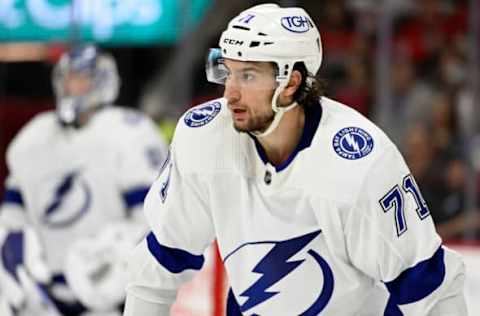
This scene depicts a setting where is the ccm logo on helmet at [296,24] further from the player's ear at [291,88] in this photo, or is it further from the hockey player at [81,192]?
the hockey player at [81,192]

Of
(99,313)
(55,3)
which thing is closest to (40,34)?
(55,3)

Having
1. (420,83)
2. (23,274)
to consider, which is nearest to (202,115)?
(23,274)

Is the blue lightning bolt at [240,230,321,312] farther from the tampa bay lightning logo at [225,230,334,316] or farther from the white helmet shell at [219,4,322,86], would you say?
the white helmet shell at [219,4,322,86]

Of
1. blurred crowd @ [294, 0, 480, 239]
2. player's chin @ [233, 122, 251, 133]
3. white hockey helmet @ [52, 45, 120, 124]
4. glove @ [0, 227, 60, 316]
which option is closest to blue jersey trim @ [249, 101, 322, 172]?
player's chin @ [233, 122, 251, 133]

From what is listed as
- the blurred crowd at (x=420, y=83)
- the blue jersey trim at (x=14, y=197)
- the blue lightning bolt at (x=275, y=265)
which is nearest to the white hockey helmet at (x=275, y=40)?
the blue lightning bolt at (x=275, y=265)

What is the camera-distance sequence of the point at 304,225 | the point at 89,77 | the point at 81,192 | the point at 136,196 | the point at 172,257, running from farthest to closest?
the point at 89,77 < the point at 81,192 < the point at 136,196 < the point at 172,257 < the point at 304,225

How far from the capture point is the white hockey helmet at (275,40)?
2.65m

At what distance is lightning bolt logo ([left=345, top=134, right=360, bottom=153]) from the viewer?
2.62m

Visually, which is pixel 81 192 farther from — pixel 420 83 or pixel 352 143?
pixel 352 143

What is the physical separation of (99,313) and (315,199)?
6.74 ft

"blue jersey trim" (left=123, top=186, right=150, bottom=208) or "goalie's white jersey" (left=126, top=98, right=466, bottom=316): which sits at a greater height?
"goalie's white jersey" (left=126, top=98, right=466, bottom=316)

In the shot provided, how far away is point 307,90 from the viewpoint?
2.74 metres

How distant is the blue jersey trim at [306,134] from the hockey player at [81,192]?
187 centimetres

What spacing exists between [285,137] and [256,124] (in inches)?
3.3
